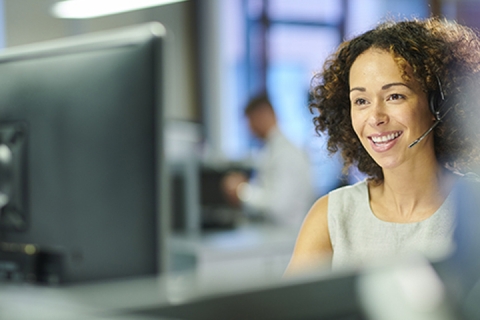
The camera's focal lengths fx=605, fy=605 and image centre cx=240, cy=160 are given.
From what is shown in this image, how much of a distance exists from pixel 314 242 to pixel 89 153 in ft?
1.26

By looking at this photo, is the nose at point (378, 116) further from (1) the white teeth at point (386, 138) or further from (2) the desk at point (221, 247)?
(2) the desk at point (221, 247)

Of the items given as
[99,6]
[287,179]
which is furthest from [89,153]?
[99,6]

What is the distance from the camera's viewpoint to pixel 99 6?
9.70 feet

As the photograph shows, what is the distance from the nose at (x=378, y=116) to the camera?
0.58 meters

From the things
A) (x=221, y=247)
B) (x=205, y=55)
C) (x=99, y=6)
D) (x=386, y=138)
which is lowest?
(x=221, y=247)

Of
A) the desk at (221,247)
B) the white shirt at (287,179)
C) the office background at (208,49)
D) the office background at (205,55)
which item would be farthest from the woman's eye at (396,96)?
the office background at (208,49)

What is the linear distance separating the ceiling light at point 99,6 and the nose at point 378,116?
2258 mm

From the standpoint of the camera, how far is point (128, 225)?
828 millimetres

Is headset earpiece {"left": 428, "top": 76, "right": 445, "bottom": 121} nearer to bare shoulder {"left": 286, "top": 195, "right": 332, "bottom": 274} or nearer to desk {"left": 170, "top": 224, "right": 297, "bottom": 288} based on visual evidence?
bare shoulder {"left": 286, "top": 195, "right": 332, "bottom": 274}

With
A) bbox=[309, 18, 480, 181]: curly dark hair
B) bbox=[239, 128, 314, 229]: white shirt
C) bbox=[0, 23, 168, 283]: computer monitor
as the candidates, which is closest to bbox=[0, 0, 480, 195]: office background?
bbox=[239, 128, 314, 229]: white shirt

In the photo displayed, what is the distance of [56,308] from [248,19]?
176 inches

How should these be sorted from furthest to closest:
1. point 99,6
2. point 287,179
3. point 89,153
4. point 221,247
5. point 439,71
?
point 99,6
point 221,247
point 287,179
point 89,153
point 439,71

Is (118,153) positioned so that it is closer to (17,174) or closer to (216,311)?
(17,174)

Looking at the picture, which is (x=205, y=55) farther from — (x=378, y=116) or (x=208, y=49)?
(x=378, y=116)
